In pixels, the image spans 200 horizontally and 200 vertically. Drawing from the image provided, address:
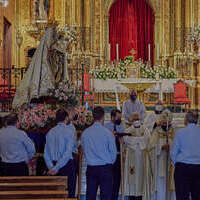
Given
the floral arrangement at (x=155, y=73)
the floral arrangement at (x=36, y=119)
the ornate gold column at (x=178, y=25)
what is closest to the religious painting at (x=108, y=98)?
the floral arrangement at (x=155, y=73)

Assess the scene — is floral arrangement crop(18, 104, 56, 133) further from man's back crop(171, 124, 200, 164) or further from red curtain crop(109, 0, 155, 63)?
red curtain crop(109, 0, 155, 63)

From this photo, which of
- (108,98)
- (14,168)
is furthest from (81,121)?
(108,98)

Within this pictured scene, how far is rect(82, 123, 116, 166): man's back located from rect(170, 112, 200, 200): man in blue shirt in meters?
0.85

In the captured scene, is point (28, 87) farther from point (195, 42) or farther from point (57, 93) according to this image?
point (195, 42)

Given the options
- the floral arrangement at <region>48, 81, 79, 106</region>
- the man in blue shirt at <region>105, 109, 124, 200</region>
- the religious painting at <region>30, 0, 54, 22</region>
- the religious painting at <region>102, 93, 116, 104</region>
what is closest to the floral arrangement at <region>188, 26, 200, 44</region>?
the religious painting at <region>102, 93, 116, 104</region>

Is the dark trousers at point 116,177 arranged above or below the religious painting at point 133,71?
below

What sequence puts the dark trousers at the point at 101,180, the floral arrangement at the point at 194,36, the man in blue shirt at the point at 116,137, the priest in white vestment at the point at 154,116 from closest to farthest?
1. the dark trousers at the point at 101,180
2. the man in blue shirt at the point at 116,137
3. the priest in white vestment at the point at 154,116
4. the floral arrangement at the point at 194,36

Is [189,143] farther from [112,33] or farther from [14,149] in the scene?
[112,33]

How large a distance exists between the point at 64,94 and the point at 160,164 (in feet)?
7.05

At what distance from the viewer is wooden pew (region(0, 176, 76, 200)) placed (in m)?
4.83

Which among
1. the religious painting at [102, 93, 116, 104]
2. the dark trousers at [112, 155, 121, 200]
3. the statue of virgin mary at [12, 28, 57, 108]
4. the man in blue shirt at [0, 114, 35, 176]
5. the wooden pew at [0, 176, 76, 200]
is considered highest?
the statue of virgin mary at [12, 28, 57, 108]

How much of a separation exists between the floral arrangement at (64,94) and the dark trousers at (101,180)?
8.02 feet

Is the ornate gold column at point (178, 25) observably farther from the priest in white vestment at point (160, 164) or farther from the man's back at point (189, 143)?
the man's back at point (189, 143)

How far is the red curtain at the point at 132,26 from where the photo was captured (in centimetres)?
1989
